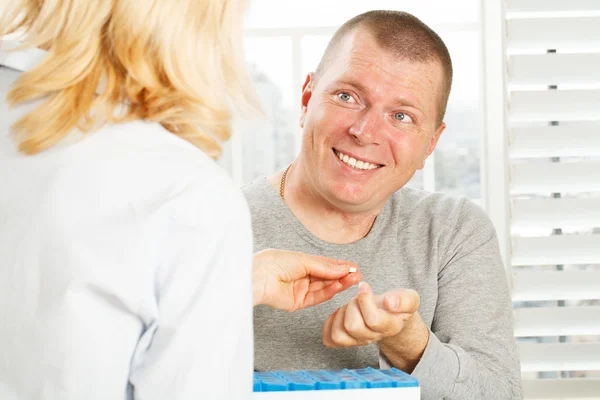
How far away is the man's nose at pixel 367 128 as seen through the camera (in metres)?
1.56

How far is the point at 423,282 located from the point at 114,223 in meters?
0.99

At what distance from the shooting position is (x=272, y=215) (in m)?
1.62

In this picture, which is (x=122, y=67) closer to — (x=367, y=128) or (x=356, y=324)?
(x=356, y=324)

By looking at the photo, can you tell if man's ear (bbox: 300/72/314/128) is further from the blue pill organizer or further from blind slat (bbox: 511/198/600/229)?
the blue pill organizer

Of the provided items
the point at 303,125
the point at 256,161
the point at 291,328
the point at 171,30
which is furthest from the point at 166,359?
the point at 256,161

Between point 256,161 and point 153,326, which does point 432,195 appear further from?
point 256,161

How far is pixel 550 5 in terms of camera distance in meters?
1.68

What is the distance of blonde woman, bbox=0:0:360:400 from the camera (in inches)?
26.0

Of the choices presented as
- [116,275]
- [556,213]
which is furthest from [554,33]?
[116,275]

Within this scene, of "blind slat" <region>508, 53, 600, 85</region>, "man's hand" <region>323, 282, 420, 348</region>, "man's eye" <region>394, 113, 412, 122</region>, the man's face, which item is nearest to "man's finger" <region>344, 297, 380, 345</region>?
"man's hand" <region>323, 282, 420, 348</region>

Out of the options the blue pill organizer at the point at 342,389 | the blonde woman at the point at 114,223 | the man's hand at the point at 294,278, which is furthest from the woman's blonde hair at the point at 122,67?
the man's hand at the point at 294,278

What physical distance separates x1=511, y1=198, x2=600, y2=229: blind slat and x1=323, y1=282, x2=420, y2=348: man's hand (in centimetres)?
54

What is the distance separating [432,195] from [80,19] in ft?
3.73

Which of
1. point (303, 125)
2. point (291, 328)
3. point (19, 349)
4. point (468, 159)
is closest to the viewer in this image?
point (19, 349)
